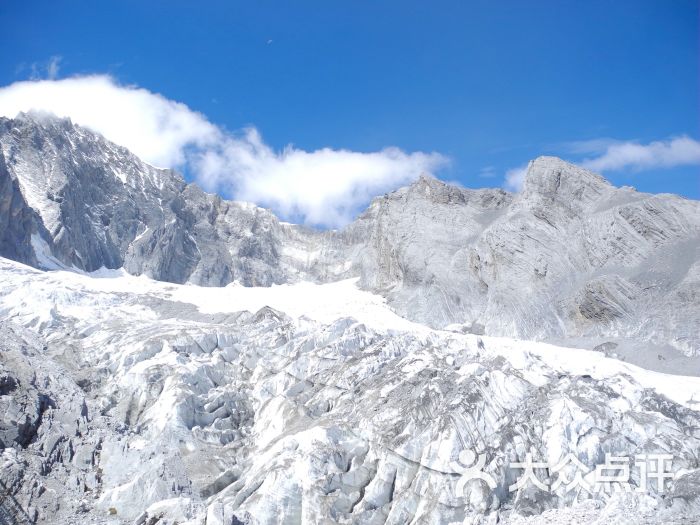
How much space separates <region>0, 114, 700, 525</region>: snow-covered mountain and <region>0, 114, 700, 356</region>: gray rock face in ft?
1.47

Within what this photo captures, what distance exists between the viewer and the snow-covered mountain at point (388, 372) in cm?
5700

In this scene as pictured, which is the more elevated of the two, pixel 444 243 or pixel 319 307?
pixel 444 243

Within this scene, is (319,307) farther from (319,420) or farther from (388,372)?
(319,420)

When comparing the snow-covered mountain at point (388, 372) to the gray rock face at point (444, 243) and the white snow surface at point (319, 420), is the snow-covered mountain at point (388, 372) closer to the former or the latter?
the white snow surface at point (319, 420)

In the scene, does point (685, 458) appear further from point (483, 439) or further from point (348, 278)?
point (348, 278)

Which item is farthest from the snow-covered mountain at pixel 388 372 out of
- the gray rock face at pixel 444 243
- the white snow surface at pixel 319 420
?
the gray rock face at pixel 444 243

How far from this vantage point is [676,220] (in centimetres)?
10419

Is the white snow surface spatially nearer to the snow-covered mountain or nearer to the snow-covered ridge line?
the snow-covered mountain

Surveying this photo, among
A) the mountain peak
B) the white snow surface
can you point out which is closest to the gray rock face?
the mountain peak

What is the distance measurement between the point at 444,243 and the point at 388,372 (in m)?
59.8

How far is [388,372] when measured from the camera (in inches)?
3031

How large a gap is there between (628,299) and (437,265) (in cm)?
3751

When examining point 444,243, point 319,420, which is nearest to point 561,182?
point 444,243

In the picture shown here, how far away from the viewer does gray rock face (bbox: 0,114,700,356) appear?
99688mm
